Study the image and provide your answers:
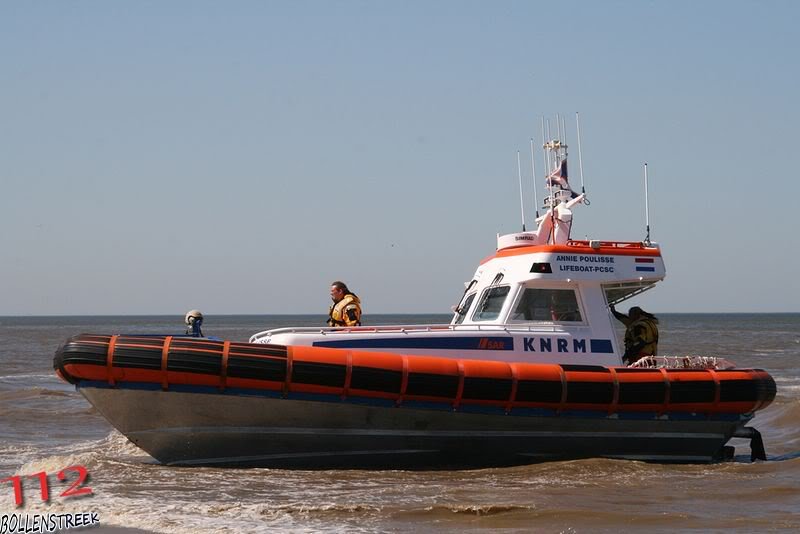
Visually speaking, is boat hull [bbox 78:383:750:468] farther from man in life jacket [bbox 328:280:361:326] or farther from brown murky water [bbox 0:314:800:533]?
man in life jacket [bbox 328:280:361:326]

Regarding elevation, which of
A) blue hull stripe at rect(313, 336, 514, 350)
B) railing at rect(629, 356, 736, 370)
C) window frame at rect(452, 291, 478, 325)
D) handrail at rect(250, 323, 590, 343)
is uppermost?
window frame at rect(452, 291, 478, 325)

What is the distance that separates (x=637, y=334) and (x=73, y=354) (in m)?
5.67

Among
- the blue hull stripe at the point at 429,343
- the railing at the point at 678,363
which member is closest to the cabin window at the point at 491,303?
the blue hull stripe at the point at 429,343

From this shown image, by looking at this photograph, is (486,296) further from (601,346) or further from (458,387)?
(458,387)

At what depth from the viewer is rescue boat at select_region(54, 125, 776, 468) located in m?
9.44

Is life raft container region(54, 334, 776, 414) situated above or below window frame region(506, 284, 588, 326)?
below

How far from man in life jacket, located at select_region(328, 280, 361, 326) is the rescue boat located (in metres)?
0.56

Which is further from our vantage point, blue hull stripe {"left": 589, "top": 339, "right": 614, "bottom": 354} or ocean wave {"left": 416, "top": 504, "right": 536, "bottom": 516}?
blue hull stripe {"left": 589, "top": 339, "right": 614, "bottom": 354}

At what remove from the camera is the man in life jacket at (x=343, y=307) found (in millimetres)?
10828

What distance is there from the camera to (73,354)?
9398mm

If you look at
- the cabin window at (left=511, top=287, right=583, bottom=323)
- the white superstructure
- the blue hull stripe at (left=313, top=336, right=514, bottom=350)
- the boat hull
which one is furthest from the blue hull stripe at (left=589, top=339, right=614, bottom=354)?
the blue hull stripe at (left=313, top=336, right=514, bottom=350)

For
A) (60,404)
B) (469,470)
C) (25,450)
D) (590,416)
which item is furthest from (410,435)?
(60,404)

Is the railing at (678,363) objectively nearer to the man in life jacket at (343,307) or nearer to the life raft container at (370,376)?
the life raft container at (370,376)

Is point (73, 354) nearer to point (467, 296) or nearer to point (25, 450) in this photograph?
point (25, 450)
